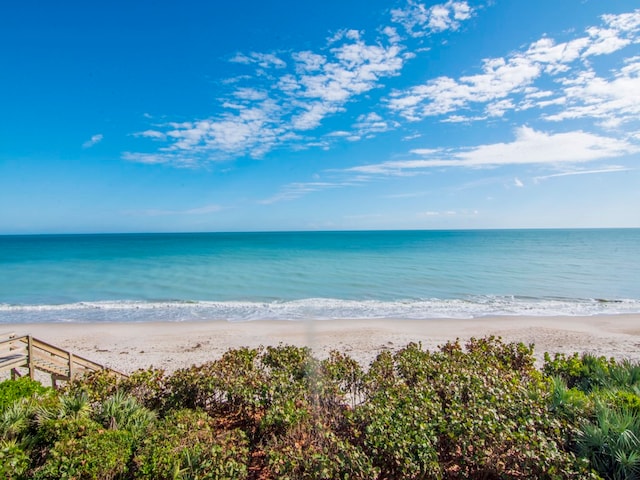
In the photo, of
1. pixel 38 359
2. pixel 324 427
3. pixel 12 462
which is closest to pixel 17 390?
pixel 12 462

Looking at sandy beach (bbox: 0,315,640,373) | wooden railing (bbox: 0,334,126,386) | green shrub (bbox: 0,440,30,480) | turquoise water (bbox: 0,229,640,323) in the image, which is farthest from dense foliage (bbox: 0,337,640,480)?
turquoise water (bbox: 0,229,640,323)

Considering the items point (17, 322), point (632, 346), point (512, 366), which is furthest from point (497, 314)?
point (17, 322)

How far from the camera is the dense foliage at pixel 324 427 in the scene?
4.06 m

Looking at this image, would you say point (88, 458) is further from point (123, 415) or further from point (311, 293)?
point (311, 293)

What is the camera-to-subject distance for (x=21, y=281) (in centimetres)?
3388

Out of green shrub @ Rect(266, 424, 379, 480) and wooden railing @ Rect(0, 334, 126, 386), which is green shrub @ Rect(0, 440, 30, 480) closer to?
green shrub @ Rect(266, 424, 379, 480)

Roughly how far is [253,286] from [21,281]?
23.1 metres

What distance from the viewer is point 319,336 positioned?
16.3m

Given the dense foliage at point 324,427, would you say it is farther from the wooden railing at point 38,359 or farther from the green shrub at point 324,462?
the wooden railing at point 38,359

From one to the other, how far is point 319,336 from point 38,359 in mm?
10214

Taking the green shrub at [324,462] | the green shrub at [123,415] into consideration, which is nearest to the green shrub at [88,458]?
the green shrub at [123,415]

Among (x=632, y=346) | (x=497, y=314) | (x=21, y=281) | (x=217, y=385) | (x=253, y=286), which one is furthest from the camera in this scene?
(x=21, y=281)

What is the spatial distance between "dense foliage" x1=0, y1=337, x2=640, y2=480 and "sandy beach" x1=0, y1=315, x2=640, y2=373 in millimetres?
6678

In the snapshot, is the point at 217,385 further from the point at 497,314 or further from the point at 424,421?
the point at 497,314
